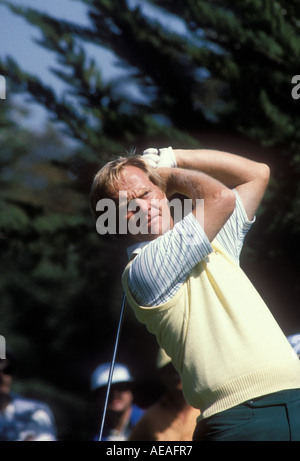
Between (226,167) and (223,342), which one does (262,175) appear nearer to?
(226,167)

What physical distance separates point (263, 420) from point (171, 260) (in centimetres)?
38

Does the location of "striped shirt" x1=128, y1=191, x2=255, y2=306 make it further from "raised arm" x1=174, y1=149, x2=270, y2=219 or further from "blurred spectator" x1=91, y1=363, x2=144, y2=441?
"blurred spectator" x1=91, y1=363, x2=144, y2=441

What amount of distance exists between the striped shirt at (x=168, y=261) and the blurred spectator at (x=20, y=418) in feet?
6.78

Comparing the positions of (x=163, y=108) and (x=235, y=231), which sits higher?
(x=163, y=108)

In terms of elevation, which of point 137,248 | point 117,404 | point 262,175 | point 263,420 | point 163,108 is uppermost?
point 163,108

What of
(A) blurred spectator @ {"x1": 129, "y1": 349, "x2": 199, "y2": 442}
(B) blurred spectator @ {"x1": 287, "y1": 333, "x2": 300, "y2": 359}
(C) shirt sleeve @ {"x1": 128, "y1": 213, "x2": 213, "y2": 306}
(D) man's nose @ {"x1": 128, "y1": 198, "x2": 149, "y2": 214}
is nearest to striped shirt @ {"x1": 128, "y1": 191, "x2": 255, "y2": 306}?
(C) shirt sleeve @ {"x1": 128, "y1": 213, "x2": 213, "y2": 306}

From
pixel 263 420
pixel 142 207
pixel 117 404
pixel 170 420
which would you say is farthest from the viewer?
pixel 117 404

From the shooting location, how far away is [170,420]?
2.93m

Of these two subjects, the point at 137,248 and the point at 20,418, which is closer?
the point at 137,248

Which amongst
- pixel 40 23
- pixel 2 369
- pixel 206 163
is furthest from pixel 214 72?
pixel 206 163

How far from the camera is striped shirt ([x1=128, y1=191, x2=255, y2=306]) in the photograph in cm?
143

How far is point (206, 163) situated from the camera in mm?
1725

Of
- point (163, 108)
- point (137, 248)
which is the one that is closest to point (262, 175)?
point (137, 248)
